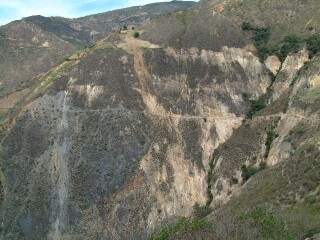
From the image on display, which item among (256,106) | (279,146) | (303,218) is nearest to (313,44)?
(256,106)

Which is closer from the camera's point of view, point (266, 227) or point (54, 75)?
point (266, 227)

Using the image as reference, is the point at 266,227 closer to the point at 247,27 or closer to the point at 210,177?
the point at 210,177

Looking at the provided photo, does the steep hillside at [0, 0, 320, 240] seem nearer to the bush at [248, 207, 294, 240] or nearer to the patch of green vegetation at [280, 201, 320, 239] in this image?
the patch of green vegetation at [280, 201, 320, 239]

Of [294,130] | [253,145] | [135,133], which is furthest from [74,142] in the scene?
[294,130]

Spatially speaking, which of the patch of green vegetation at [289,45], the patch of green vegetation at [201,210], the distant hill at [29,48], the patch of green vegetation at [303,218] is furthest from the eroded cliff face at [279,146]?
the distant hill at [29,48]

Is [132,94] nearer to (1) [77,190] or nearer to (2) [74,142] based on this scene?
(2) [74,142]

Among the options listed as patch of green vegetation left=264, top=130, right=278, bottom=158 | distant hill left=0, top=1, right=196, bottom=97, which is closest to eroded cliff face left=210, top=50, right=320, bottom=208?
patch of green vegetation left=264, top=130, right=278, bottom=158
